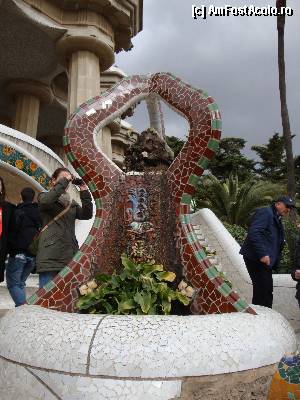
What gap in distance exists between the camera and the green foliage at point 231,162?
31094 millimetres

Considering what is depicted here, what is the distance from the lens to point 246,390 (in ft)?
7.81

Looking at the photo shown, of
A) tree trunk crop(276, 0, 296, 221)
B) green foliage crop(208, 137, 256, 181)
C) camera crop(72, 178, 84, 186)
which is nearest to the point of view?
camera crop(72, 178, 84, 186)

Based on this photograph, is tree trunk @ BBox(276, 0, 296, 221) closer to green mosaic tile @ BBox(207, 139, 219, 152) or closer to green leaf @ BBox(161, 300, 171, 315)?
green mosaic tile @ BBox(207, 139, 219, 152)

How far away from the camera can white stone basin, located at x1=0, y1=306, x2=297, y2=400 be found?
7.12ft

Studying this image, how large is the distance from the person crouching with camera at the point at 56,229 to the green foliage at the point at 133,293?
65 cm

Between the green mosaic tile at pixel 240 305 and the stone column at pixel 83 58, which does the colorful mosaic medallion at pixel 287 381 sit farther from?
the stone column at pixel 83 58

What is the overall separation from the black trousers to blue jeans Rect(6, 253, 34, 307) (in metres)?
2.39

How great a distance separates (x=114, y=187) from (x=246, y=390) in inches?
74.2

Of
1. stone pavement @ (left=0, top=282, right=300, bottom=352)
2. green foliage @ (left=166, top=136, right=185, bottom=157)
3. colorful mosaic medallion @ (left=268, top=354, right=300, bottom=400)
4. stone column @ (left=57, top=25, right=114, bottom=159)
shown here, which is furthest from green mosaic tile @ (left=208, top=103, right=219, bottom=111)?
green foliage @ (left=166, top=136, right=185, bottom=157)

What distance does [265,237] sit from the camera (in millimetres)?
4023

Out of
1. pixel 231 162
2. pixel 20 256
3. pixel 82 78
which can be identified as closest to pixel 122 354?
pixel 20 256

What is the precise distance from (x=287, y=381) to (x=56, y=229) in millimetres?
2401

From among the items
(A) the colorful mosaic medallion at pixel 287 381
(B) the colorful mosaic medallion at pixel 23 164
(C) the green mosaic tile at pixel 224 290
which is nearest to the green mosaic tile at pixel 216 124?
(C) the green mosaic tile at pixel 224 290

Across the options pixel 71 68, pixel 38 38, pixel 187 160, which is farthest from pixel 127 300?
pixel 38 38
